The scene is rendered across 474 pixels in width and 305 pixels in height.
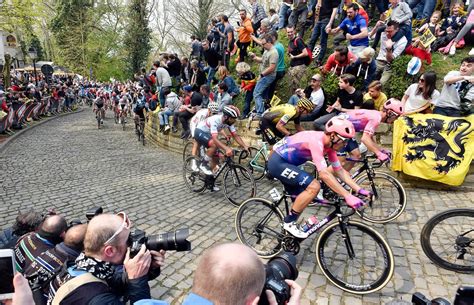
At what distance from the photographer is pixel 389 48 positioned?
7672 millimetres

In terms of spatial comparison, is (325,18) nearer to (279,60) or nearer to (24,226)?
(279,60)

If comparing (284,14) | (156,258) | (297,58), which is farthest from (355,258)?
(284,14)

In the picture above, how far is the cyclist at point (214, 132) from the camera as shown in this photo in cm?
603

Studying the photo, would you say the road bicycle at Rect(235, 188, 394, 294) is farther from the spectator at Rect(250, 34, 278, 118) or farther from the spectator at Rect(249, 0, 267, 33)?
the spectator at Rect(249, 0, 267, 33)

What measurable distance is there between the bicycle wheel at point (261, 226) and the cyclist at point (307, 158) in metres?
0.32

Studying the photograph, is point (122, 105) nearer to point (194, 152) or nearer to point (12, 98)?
point (12, 98)

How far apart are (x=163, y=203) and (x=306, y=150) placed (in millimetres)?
3516

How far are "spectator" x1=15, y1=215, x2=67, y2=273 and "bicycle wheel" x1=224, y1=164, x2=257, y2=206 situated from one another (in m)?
3.70

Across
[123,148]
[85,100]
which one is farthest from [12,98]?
[85,100]

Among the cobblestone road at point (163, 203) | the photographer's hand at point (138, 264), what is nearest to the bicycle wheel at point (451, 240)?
the cobblestone road at point (163, 203)

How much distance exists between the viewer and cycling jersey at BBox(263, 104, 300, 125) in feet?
21.5

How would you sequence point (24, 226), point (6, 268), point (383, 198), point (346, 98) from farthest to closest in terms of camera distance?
point (346, 98)
point (383, 198)
point (24, 226)
point (6, 268)

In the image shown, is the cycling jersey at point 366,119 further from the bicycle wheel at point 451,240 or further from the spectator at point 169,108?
the spectator at point 169,108

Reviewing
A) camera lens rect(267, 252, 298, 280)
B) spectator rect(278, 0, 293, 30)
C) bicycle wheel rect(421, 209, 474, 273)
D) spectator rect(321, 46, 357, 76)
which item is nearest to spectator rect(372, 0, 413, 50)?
spectator rect(321, 46, 357, 76)
